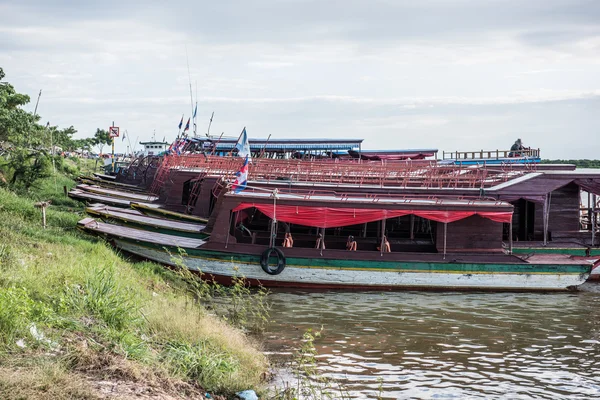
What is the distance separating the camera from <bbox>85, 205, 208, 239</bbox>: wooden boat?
18.3 m

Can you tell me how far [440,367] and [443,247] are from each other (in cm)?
747

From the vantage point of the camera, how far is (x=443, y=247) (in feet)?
56.8

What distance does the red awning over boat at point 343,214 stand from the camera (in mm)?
16859

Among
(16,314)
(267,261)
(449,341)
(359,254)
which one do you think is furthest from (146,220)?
(16,314)

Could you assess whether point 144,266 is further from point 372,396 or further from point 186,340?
point 372,396

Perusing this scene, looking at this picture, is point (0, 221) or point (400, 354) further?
point (0, 221)

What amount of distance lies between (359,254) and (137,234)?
603 centimetres

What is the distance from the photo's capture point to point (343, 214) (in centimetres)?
1694

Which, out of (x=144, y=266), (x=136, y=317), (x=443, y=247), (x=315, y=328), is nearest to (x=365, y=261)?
(x=443, y=247)

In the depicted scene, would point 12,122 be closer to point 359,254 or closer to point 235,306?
point 359,254

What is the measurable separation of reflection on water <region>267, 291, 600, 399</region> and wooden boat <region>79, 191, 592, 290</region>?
1.60 ft

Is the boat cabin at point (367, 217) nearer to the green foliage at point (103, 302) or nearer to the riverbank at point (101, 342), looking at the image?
the riverbank at point (101, 342)

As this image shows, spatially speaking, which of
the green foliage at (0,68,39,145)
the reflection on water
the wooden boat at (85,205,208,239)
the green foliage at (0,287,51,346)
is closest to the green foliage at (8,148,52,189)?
the green foliage at (0,68,39,145)

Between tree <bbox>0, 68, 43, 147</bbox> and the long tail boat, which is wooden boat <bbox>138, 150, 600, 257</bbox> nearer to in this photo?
the long tail boat
